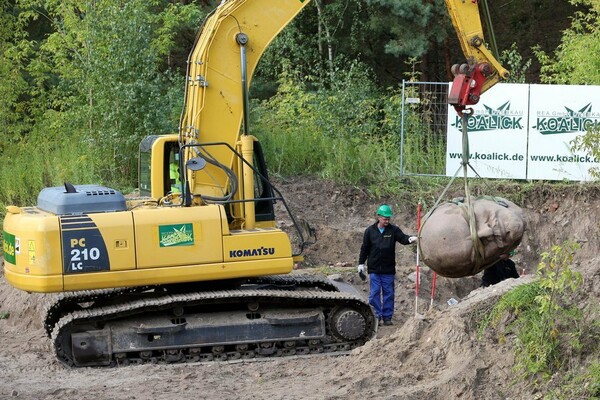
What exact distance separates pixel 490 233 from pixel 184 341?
4.30m

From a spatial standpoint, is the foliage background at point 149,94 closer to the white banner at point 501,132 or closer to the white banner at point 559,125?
the white banner at point 559,125

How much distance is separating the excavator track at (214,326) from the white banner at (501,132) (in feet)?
20.5

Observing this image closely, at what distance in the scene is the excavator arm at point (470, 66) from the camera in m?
8.00

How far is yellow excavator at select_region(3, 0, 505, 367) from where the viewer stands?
10.1m

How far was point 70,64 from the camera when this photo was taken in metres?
18.4

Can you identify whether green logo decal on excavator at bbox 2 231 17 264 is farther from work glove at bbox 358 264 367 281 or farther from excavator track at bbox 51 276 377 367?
work glove at bbox 358 264 367 281

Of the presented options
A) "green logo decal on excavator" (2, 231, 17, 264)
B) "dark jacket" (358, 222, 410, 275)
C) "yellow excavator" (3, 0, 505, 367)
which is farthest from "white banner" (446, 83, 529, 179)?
"green logo decal on excavator" (2, 231, 17, 264)

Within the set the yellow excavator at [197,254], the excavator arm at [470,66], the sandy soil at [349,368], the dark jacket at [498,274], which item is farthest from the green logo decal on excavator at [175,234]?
the dark jacket at [498,274]

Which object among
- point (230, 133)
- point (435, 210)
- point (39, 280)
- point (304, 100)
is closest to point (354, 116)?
point (304, 100)

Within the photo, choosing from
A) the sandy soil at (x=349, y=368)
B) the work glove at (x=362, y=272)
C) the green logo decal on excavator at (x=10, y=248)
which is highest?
the green logo decal on excavator at (x=10, y=248)

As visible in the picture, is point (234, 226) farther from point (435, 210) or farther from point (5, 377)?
point (435, 210)

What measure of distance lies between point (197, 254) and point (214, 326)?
0.93 meters

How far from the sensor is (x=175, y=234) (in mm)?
10188

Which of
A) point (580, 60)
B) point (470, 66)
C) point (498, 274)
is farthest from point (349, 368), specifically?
point (580, 60)
